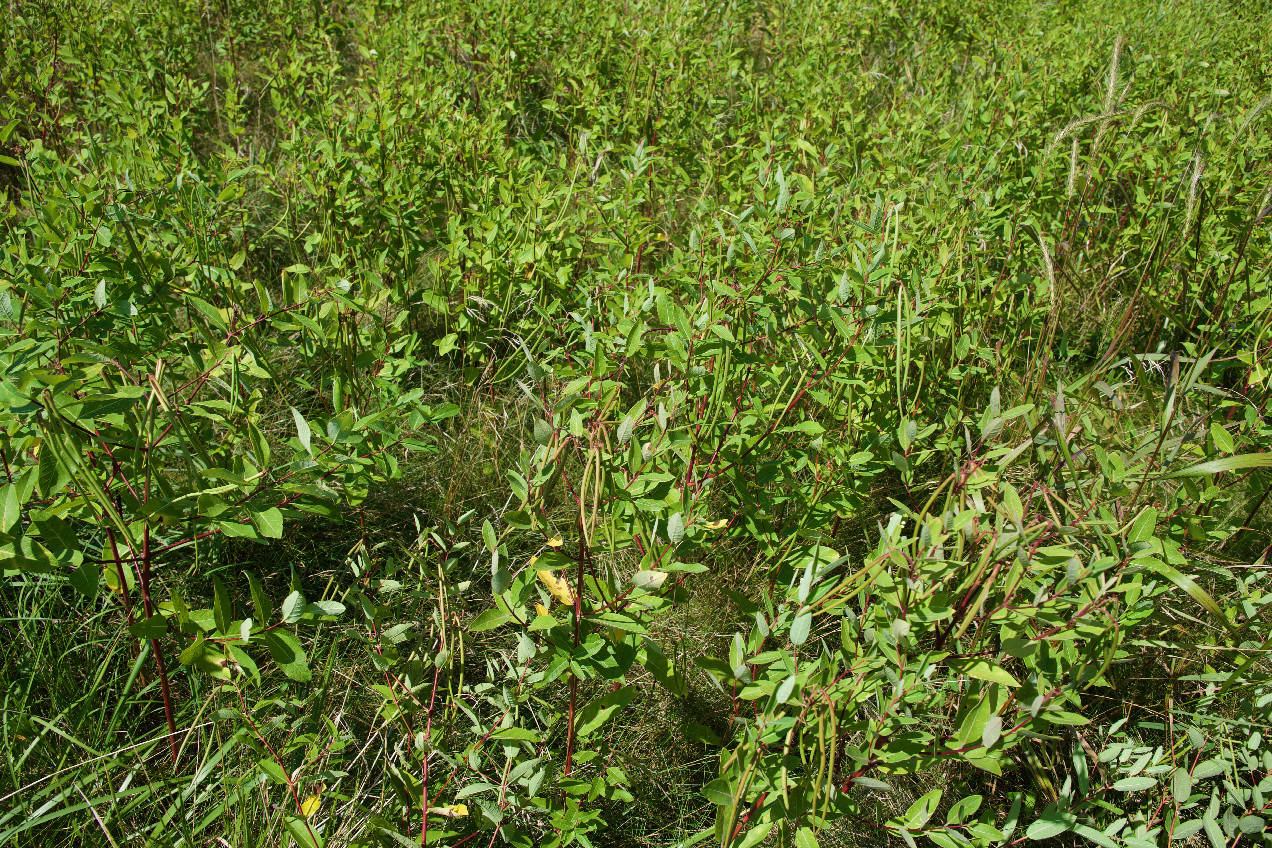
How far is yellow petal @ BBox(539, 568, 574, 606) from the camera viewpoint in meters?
1.16

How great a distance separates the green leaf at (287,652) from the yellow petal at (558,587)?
0.35 meters

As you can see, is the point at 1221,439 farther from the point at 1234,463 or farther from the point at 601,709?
the point at 601,709

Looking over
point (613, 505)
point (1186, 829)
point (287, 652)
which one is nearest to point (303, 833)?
point (287, 652)

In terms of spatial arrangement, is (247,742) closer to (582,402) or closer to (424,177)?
(582,402)

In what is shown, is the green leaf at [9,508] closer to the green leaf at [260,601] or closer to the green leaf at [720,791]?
the green leaf at [260,601]

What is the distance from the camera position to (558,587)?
1185 mm

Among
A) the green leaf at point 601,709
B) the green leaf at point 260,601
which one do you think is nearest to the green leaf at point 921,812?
the green leaf at point 601,709

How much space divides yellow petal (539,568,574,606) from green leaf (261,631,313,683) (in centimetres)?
35

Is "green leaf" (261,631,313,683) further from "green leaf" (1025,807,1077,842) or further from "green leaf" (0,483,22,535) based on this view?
"green leaf" (1025,807,1077,842)

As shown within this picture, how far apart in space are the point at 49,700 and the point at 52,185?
1.10m

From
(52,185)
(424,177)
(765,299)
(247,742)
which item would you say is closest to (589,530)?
(247,742)

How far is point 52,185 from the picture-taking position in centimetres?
175

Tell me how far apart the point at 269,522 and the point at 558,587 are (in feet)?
1.39

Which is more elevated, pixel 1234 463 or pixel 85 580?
pixel 1234 463
